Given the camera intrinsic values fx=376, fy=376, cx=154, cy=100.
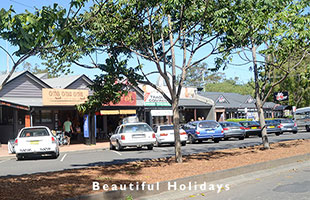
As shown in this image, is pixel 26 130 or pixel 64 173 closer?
pixel 64 173

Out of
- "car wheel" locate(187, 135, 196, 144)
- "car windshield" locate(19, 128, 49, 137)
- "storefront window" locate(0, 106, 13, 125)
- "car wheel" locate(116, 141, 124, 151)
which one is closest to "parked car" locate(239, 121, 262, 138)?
"car wheel" locate(187, 135, 196, 144)

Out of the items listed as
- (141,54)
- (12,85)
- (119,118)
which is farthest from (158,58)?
(119,118)

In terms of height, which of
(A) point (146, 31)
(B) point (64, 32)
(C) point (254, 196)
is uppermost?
(A) point (146, 31)

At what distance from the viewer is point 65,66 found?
11.6 m

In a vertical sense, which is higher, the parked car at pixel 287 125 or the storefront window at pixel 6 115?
the storefront window at pixel 6 115

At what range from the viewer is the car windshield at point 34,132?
1694cm

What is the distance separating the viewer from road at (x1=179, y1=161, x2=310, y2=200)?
7641 mm

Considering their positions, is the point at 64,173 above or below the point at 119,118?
below

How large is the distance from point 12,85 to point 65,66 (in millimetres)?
16615

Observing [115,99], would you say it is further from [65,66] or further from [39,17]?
[39,17]

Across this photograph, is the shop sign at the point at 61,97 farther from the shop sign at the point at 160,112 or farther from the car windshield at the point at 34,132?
the car windshield at the point at 34,132

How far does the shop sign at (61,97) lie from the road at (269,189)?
1854 centimetres

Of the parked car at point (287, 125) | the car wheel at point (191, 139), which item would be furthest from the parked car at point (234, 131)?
the parked car at point (287, 125)

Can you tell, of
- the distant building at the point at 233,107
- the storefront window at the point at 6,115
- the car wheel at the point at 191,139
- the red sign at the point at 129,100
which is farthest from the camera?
the distant building at the point at 233,107
